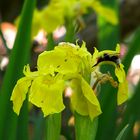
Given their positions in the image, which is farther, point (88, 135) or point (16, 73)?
point (16, 73)

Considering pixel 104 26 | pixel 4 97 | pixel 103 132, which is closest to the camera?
pixel 4 97

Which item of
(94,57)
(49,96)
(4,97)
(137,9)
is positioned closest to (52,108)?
(49,96)

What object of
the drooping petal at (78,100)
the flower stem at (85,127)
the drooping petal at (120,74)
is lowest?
the flower stem at (85,127)

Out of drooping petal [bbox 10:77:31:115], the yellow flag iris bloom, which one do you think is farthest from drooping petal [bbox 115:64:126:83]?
drooping petal [bbox 10:77:31:115]

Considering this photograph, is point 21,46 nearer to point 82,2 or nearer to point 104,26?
point 82,2

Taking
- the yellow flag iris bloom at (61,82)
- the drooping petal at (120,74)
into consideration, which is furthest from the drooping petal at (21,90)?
the drooping petal at (120,74)

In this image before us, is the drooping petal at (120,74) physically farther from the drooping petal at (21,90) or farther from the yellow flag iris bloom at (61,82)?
the drooping petal at (21,90)
